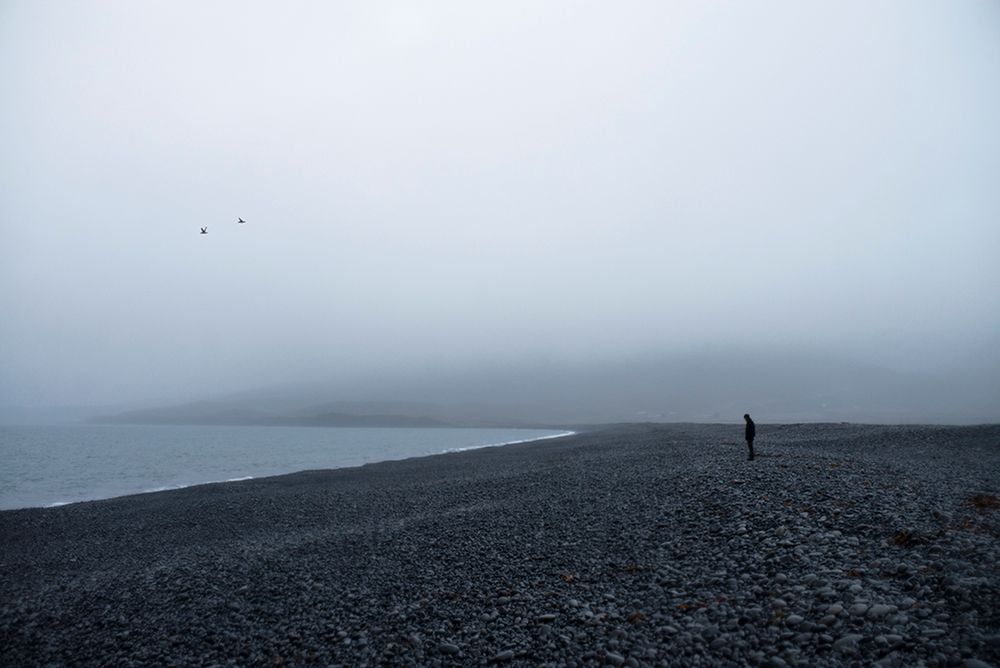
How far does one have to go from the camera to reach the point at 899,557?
9469 mm

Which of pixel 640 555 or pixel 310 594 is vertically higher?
pixel 640 555

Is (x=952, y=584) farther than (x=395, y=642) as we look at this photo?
No

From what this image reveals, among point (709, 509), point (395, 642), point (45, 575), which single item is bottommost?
point (45, 575)

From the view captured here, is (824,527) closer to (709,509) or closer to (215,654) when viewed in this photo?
(709,509)

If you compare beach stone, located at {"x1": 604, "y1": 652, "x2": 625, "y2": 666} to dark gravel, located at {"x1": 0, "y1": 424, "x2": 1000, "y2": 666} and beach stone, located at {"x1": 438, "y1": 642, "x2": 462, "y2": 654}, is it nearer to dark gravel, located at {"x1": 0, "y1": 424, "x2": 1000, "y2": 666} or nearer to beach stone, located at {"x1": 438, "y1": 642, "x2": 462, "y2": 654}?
dark gravel, located at {"x1": 0, "y1": 424, "x2": 1000, "y2": 666}

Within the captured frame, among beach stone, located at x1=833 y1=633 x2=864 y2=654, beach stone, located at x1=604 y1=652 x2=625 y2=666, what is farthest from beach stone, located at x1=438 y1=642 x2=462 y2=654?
beach stone, located at x1=833 y1=633 x2=864 y2=654

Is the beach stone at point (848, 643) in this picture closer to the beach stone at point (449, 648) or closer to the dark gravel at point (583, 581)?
the dark gravel at point (583, 581)

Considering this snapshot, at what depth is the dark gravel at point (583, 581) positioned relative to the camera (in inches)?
309

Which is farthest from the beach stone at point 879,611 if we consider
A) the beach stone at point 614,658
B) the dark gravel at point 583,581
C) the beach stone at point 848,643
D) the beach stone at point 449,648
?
the beach stone at point 449,648

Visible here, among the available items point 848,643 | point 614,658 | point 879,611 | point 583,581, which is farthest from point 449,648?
point 879,611

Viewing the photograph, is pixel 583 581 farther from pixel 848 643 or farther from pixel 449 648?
pixel 848 643

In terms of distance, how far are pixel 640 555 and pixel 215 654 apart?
312 inches

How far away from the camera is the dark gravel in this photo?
7.86 meters

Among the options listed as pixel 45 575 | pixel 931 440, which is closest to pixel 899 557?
pixel 45 575
